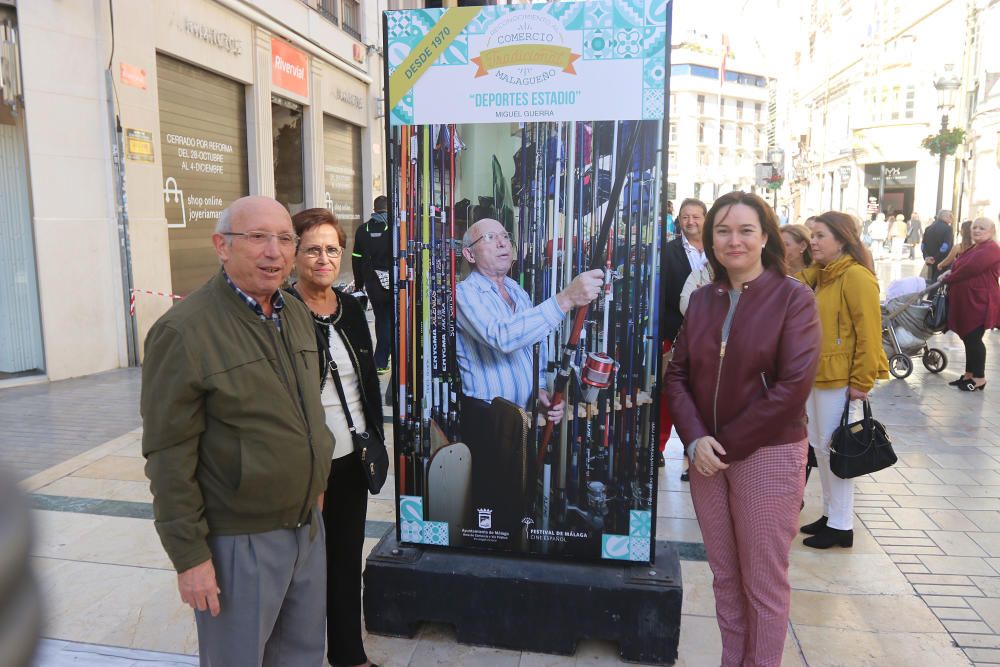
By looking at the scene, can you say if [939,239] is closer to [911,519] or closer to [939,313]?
[939,313]

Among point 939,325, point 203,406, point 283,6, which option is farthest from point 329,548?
point 283,6

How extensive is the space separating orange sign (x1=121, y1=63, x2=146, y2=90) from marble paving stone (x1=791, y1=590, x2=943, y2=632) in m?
8.80

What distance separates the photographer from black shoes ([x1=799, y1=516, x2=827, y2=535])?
14.4ft

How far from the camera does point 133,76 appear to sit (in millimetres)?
8852

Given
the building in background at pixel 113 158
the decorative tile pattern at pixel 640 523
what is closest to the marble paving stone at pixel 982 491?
the decorative tile pattern at pixel 640 523

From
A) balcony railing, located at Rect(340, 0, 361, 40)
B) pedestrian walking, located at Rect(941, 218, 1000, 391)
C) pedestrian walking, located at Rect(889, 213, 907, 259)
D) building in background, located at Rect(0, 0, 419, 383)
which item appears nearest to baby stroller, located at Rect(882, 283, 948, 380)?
pedestrian walking, located at Rect(941, 218, 1000, 391)

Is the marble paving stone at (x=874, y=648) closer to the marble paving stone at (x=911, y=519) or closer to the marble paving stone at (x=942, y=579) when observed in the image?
the marble paving stone at (x=942, y=579)

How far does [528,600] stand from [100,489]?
11.4 ft

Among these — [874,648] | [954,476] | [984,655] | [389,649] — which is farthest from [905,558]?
[389,649]

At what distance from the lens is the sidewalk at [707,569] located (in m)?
3.15

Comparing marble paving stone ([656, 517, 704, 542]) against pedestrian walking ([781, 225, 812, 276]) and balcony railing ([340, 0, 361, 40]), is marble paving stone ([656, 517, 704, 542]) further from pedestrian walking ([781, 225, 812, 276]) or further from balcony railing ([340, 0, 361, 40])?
balcony railing ([340, 0, 361, 40])

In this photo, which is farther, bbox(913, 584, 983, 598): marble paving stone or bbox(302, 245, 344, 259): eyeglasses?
bbox(913, 584, 983, 598): marble paving stone

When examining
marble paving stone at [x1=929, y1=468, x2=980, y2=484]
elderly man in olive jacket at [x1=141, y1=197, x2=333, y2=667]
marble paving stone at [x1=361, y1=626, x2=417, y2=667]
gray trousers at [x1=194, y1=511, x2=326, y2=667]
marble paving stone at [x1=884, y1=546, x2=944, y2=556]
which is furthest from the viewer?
marble paving stone at [x1=929, y1=468, x2=980, y2=484]

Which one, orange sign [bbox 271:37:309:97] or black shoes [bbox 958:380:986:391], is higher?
orange sign [bbox 271:37:309:97]
